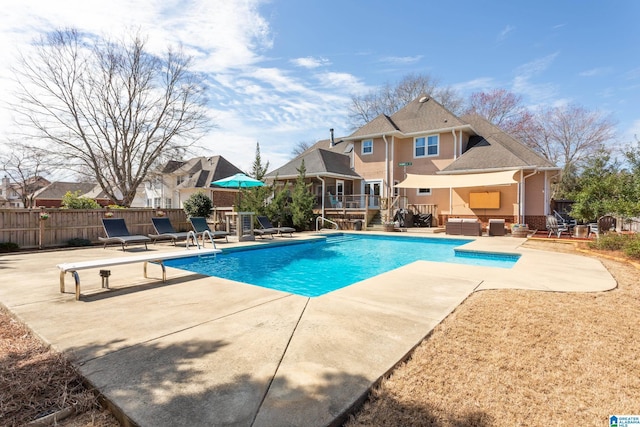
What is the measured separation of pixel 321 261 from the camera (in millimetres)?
11156

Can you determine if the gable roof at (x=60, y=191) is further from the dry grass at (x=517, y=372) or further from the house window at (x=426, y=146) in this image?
the dry grass at (x=517, y=372)

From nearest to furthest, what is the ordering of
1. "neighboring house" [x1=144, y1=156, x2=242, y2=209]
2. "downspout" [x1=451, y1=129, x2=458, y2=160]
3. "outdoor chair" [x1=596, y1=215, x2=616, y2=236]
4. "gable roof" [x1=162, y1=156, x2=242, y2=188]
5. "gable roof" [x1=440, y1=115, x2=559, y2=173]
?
"outdoor chair" [x1=596, y1=215, x2=616, y2=236] → "gable roof" [x1=440, y1=115, x2=559, y2=173] → "downspout" [x1=451, y1=129, x2=458, y2=160] → "neighboring house" [x1=144, y1=156, x2=242, y2=209] → "gable roof" [x1=162, y1=156, x2=242, y2=188]

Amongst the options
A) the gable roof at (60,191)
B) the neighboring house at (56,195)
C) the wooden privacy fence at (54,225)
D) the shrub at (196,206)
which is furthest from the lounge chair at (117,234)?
the gable roof at (60,191)

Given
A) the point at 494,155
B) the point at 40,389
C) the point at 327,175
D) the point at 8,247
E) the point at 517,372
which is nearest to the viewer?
the point at 40,389

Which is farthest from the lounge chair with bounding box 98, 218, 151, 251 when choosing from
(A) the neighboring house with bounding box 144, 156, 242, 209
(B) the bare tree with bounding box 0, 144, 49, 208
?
(A) the neighboring house with bounding box 144, 156, 242, 209

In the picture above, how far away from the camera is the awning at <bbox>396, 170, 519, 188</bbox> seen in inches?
650

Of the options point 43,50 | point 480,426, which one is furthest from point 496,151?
point 43,50

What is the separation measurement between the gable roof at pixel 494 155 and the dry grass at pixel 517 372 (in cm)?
1548

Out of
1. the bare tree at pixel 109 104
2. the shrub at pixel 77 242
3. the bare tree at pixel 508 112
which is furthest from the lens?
the bare tree at pixel 508 112

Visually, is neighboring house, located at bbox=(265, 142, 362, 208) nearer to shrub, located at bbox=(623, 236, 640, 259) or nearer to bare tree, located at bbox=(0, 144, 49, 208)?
shrub, located at bbox=(623, 236, 640, 259)

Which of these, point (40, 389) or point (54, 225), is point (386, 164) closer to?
point (54, 225)

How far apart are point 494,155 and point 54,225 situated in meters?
22.9

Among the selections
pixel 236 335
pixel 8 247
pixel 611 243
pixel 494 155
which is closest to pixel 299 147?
pixel 494 155

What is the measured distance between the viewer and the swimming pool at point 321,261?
27.6 ft
